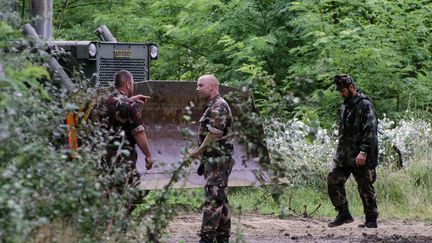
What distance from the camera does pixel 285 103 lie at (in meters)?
7.63

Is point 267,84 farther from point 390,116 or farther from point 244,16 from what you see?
point 244,16

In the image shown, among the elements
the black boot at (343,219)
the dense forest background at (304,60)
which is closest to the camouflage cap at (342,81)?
the dense forest background at (304,60)

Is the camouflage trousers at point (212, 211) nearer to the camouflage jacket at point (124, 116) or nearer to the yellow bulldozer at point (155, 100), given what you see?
the camouflage jacket at point (124, 116)

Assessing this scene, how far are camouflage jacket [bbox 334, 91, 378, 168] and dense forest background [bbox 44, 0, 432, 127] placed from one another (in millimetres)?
5721

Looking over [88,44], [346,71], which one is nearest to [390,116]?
[346,71]

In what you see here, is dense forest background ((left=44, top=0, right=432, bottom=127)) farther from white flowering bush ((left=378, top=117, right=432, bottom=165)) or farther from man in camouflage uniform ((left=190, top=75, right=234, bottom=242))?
man in camouflage uniform ((left=190, top=75, right=234, bottom=242))

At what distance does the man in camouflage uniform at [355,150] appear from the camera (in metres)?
12.5

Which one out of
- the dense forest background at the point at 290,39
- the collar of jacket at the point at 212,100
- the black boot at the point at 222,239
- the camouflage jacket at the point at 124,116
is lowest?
the black boot at the point at 222,239

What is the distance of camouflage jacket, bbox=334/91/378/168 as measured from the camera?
12.5 meters

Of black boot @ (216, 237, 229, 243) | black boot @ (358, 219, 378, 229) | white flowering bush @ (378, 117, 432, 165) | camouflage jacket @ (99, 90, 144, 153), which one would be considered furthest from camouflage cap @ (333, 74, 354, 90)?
white flowering bush @ (378, 117, 432, 165)

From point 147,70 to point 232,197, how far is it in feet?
7.42

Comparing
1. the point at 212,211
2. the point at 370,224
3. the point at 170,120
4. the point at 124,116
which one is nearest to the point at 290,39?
the point at 170,120

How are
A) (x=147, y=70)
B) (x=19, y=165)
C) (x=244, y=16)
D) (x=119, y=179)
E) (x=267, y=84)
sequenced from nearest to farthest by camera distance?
1. (x=19, y=165)
2. (x=119, y=179)
3. (x=267, y=84)
4. (x=147, y=70)
5. (x=244, y=16)

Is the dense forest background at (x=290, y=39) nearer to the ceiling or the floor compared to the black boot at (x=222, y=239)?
nearer to the ceiling
